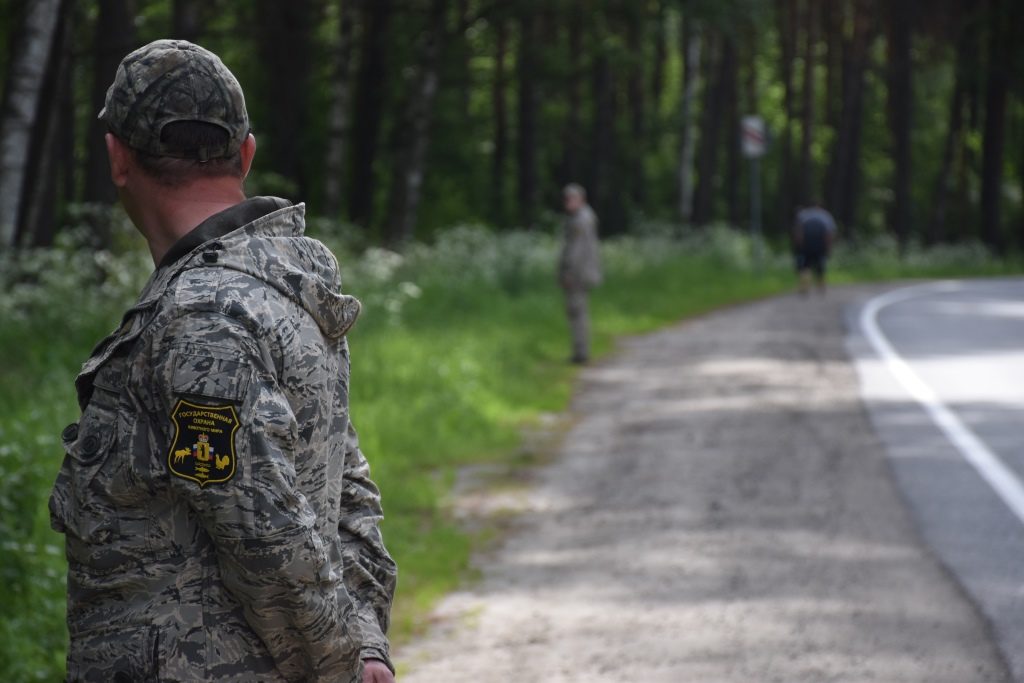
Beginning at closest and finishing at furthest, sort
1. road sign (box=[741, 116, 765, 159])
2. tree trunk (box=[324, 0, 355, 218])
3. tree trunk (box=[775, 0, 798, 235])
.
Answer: tree trunk (box=[324, 0, 355, 218])
road sign (box=[741, 116, 765, 159])
tree trunk (box=[775, 0, 798, 235])

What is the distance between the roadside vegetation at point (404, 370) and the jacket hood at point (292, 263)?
3.42 metres

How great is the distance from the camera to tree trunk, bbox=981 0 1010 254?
47031 millimetres

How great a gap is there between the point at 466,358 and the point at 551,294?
26.0 ft


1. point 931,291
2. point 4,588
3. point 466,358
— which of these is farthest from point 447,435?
point 931,291

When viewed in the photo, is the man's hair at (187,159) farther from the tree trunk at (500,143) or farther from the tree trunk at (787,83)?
the tree trunk at (787,83)

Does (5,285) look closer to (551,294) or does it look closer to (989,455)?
(989,455)

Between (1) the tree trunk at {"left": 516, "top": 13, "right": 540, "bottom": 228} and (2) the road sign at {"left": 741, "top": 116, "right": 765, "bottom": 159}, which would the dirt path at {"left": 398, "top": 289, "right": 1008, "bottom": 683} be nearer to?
(2) the road sign at {"left": 741, "top": 116, "right": 765, "bottom": 159}

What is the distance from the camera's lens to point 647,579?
7281mm

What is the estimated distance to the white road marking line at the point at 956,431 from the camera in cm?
924

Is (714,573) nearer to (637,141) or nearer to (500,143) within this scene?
(500,143)

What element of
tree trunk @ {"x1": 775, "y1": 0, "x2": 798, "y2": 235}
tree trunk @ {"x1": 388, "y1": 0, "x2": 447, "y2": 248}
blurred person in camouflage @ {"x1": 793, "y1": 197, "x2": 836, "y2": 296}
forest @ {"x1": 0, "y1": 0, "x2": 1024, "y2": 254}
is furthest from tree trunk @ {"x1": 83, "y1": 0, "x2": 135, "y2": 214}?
tree trunk @ {"x1": 775, "y1": 0, "x2": 798, "y2": 235}

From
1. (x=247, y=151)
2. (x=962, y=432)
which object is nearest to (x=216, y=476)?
(x=247, y=151)

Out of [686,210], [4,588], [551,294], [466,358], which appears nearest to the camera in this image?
[4,588]

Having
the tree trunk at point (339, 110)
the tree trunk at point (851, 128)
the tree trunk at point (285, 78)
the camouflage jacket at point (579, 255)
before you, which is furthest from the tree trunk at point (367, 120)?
the tree trunk at point (851, 128)
